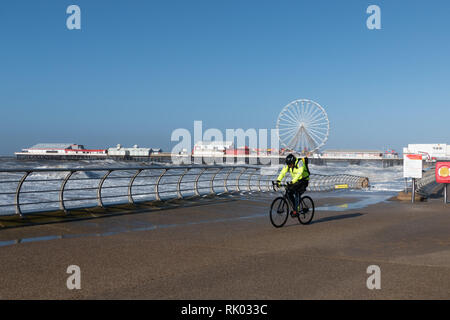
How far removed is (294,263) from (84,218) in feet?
21.3

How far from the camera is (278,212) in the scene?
36.1 ft

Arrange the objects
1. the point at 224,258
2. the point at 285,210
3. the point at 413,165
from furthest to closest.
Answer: the point at 413,165 → the point at 285,210 → the point at 224,258

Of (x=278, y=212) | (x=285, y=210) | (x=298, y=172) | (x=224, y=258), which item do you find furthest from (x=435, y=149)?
(x=224, y=258)

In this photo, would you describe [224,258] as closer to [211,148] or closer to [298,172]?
[298,172]

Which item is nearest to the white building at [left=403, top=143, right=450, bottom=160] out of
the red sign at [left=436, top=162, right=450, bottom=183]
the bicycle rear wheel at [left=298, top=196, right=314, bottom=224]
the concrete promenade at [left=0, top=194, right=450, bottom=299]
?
the red sign at [left=436, top=162, right=450, bottom=183]

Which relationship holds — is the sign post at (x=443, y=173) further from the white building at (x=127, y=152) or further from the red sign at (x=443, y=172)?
the white building at (x=127, y=152)

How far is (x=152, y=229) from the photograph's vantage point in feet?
33.9

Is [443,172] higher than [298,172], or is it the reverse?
[298,172]

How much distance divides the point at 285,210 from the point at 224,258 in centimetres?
434

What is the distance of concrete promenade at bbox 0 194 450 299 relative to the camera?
5.39 m

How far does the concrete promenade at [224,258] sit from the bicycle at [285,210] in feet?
0.76

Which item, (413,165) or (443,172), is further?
(443,172)

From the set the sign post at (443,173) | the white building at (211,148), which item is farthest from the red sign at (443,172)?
the white building at (211,148)
